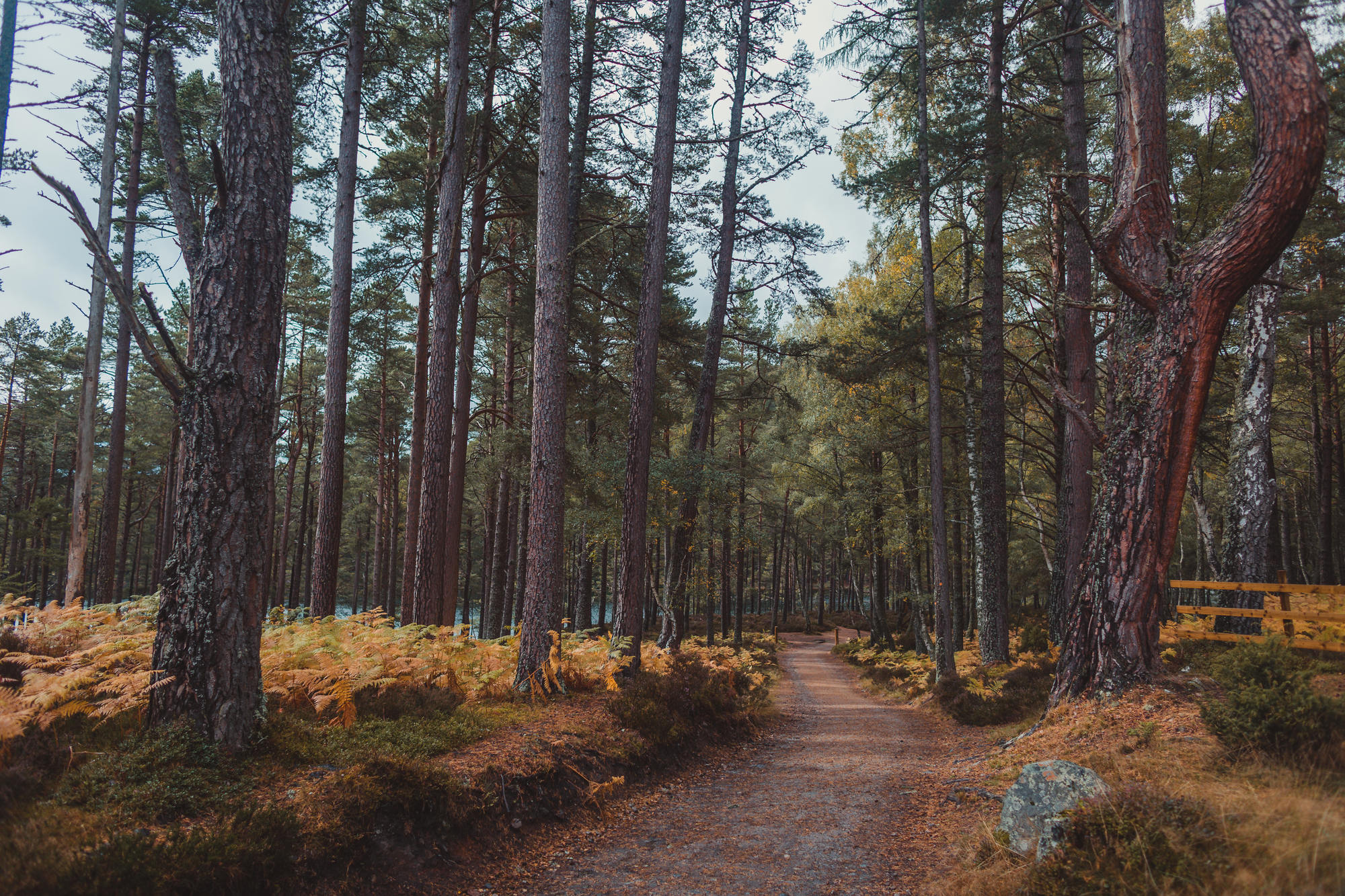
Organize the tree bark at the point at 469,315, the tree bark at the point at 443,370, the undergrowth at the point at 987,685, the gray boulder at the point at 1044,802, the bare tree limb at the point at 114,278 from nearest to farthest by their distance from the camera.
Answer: the bare tree limb at the point at 114,278 → the gray boulder at the point at 1044,802 → the undergrowth at the point at 987,685 → the tree bark at the point at 443,370 → the tree bark at the point at 469,315

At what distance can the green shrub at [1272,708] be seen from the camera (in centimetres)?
368

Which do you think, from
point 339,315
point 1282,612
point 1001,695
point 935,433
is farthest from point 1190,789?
point 339,315

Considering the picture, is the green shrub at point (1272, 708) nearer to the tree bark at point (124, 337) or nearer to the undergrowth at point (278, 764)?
the undergrowth at point (278, 764)

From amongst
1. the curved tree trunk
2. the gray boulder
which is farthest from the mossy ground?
the curved tree trunk

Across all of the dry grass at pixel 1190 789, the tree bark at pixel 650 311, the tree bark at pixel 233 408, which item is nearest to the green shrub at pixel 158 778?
the tree bark at pixel 233 408

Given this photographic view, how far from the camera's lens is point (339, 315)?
1135 cm

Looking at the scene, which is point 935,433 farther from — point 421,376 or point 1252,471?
point 421,376

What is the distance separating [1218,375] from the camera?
50.1 ft

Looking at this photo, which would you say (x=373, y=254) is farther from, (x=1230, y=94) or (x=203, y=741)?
(x=1230, y=94)

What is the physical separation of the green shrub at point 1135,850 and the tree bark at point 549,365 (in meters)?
5.25

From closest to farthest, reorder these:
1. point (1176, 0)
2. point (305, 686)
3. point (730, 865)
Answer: point (730, 865) < point (305, 686) < point (1176, 0)

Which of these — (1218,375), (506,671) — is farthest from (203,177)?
(1218,375)

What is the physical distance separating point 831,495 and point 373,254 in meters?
16.1

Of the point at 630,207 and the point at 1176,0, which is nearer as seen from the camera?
the point at 1176,0
